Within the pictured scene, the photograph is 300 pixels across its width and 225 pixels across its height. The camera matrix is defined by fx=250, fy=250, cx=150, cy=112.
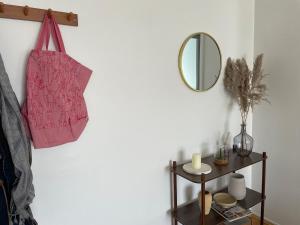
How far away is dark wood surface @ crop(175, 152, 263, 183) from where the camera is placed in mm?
1603

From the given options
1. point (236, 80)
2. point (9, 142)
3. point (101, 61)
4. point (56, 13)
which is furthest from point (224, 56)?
point (9, 142)

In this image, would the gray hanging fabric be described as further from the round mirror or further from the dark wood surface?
the round mirror

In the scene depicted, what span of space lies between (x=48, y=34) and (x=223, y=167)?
138 cm

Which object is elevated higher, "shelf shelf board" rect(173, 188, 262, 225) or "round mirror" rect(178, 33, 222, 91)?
"round mirror" rect(178, 33, 222, 91)

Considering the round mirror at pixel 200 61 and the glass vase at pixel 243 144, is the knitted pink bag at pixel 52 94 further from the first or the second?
the glass vase at pixel 243 144

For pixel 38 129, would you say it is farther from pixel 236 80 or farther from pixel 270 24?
pixel 270 24

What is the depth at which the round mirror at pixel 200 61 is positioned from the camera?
Answer: 1757 mm

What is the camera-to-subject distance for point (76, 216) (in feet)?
4.59

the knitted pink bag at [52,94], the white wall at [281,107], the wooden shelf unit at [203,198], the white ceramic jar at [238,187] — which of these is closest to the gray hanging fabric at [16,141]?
the knitted pink bag at [52,94]

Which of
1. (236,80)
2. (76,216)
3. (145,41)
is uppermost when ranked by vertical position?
(145,41)

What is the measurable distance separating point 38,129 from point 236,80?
1465 millimetres

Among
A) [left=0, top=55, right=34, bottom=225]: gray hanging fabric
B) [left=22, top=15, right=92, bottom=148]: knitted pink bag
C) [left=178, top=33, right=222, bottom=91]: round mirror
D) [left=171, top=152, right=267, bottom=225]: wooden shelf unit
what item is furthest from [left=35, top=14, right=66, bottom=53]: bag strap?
[left=171, top=152, right=267, bottom=225]: wooden shelf unit

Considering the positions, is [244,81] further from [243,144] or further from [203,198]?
[203,198]

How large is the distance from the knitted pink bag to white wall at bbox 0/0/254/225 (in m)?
0.06
